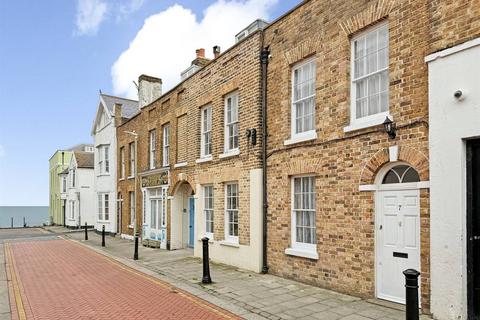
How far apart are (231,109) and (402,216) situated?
7.64 metres

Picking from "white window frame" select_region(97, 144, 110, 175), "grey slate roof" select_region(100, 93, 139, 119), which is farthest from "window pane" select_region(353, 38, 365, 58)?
"white window frame" select_region(97, 144, 110, 175)

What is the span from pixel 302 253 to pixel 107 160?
70.4 feet

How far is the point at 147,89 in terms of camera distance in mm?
24781

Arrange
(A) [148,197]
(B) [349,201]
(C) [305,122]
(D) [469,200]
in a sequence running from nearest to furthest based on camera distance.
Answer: (D) [469,200] → (B) [349,201] → (C) [305,122] → (A) [148,197]

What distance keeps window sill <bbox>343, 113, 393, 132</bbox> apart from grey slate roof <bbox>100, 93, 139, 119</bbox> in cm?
2154

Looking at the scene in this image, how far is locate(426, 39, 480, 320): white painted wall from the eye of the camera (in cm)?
654

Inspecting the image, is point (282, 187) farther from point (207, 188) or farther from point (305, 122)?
point (207, 188)

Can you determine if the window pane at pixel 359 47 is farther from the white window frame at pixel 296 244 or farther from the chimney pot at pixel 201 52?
the chimney pot at pixel 201 52

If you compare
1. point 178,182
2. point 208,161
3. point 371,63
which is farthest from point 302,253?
point 178,182

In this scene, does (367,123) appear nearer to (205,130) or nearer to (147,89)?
(205,130)

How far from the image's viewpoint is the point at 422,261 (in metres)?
7.30

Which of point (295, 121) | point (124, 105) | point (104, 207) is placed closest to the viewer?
point (295, 121)

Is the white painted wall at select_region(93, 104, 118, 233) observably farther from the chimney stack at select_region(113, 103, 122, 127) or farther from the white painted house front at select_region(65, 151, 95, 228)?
the white painted house front at select_region(65, 151, 95, 228)

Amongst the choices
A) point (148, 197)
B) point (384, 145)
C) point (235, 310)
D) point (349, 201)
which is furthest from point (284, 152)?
point (148, 197)
